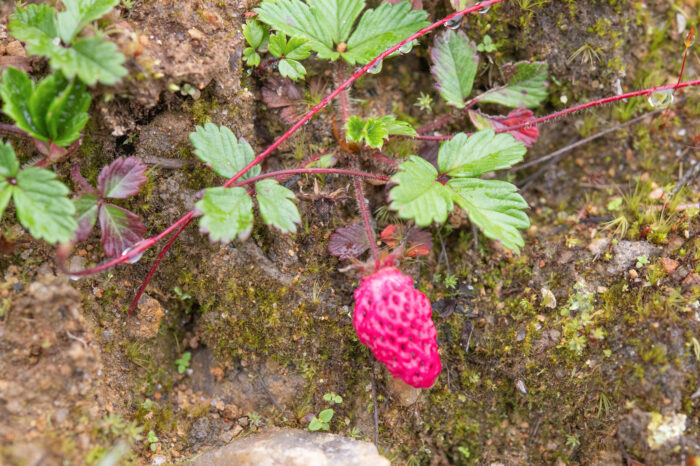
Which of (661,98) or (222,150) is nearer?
(222,150)

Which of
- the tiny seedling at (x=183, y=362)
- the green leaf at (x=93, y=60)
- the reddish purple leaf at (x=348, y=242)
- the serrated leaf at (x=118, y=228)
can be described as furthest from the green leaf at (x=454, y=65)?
the tiny seedling at (x=183, y=362)

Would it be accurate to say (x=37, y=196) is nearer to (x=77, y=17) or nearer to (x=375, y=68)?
(x=77, y=17)

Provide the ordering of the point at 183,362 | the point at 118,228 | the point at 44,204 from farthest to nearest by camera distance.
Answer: the point at 183,362 → the point at 118,228 → the point at 44,204

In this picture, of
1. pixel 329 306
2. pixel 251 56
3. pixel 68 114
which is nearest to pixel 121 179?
pixel 68 114

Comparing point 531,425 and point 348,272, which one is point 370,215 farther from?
point 531,425

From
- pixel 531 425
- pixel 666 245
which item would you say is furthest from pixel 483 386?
pixel 666 245

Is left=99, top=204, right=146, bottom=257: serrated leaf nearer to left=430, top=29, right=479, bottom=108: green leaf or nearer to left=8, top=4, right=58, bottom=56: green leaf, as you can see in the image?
left=8, top=4, right=58, bottom=56: green leaf

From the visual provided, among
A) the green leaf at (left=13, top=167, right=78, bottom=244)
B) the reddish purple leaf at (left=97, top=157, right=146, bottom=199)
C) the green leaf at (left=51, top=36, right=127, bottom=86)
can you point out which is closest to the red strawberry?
the reddish purple leaf at (left=97, top=157, right=146, bottom=199)
